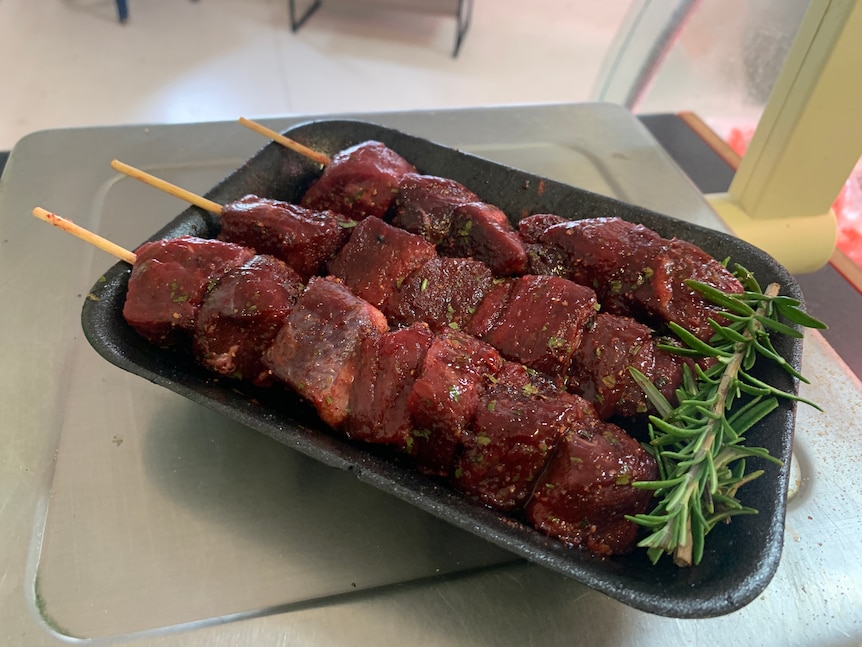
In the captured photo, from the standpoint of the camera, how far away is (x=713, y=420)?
48.8 inches

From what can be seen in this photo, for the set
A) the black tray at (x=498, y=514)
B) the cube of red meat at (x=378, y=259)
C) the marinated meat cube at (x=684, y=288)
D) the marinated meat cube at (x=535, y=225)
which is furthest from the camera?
the marinated meat cube at (x=535, y=225)

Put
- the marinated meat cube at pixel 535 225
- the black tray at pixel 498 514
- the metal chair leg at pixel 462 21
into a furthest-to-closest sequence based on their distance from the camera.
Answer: the metal chair leg at pixel 462 21 → the marinated meat cube at pixel 535 225 → the black tray at pixel 498 514

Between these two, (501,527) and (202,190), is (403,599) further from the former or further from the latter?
(202,190)

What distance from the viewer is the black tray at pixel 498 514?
1107 mm

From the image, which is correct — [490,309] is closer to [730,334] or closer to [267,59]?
[730,334]

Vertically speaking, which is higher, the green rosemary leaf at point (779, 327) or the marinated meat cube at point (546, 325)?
the green rosemary leaf at point (779, 327)

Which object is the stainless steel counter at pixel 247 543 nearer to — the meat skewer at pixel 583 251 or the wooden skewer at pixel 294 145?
the meat skewer at pixel 583 251

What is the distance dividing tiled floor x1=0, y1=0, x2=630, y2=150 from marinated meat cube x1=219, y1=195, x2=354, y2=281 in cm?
285

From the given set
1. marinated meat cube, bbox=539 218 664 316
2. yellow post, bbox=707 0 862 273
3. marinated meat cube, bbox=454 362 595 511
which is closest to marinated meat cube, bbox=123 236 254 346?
marinated meat cube, bbox=454 362 595 511

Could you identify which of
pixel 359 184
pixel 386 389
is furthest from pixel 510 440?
pixel 359 184

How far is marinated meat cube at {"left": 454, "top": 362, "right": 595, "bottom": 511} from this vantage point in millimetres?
1274

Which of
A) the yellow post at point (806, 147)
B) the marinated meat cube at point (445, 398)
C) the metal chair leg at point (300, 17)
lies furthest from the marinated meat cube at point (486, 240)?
the metal chair leg at point (300, 17)

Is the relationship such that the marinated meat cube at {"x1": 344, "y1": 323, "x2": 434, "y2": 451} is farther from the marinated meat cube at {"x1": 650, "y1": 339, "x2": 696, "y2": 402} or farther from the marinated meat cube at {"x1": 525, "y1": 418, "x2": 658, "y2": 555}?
the marinated meat cube at {"x1": 650, "y1": 339, "x2": 696, "y2": 402}

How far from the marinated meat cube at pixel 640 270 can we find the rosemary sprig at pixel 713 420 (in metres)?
0.05
